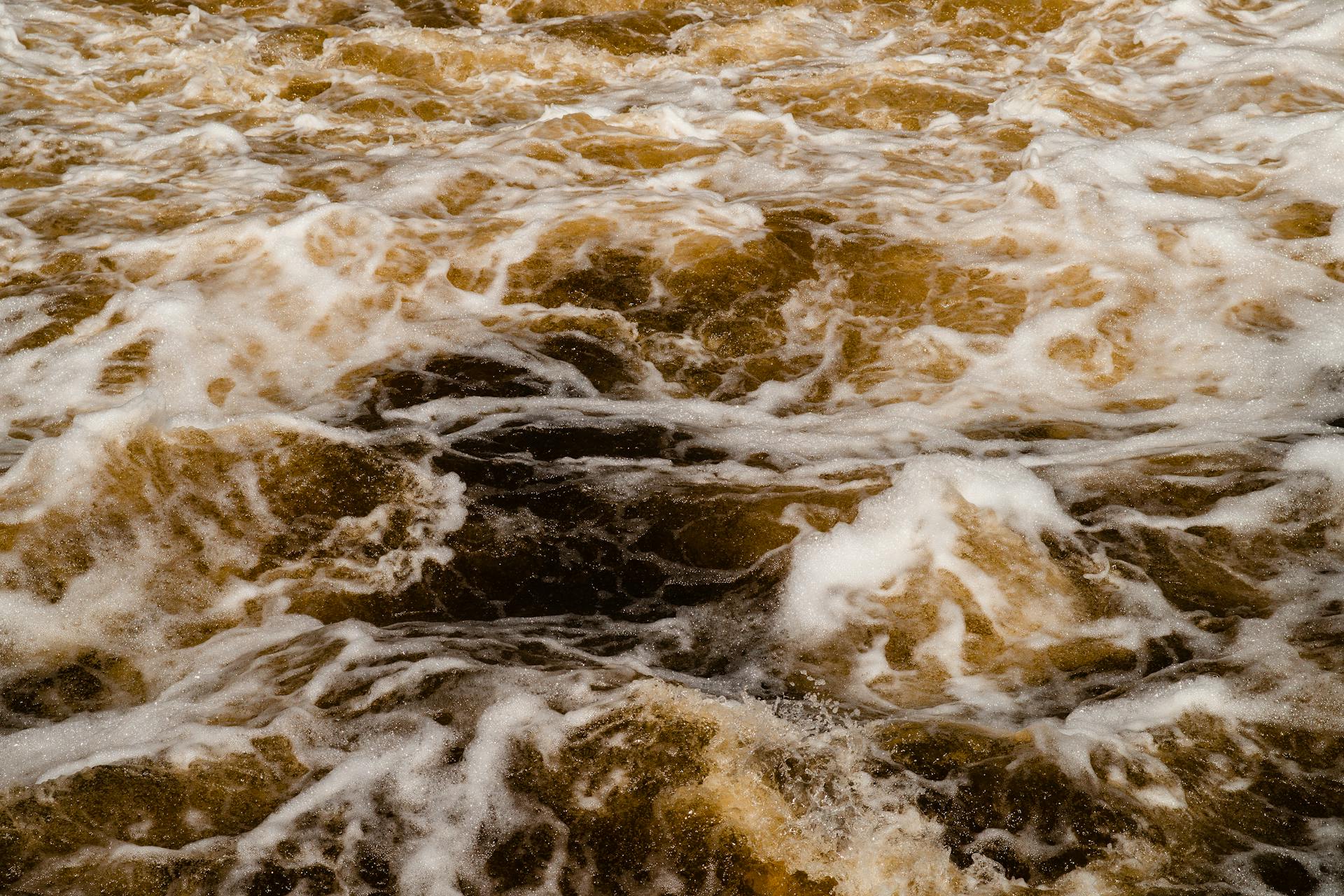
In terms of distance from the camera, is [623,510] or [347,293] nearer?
[623,510]

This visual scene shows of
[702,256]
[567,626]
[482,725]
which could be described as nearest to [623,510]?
[567,626]

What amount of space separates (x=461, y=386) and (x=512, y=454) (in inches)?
26.2

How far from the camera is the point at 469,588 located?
12.8ft

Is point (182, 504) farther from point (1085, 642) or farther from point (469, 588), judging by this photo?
point (1085, 642)

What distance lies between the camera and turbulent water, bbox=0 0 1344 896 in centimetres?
297

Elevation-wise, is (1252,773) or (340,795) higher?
(1252,773)

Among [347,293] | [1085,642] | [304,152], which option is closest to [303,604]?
[347,293]

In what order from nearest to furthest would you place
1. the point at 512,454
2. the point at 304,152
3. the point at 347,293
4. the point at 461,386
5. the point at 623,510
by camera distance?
1. the point at 623,510
2. the point at 512,454
3. the point at 461,386
4. the point at 347,293
5. the point at 304,152

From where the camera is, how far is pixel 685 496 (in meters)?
4.27

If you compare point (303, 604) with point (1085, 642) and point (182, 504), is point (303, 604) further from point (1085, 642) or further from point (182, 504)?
point (1085, 642)

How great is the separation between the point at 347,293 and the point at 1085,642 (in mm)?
4184

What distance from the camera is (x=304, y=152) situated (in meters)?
7.44

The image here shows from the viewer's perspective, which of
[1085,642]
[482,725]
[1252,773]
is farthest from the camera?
[1085,642]

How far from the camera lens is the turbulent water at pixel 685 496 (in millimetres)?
2973
